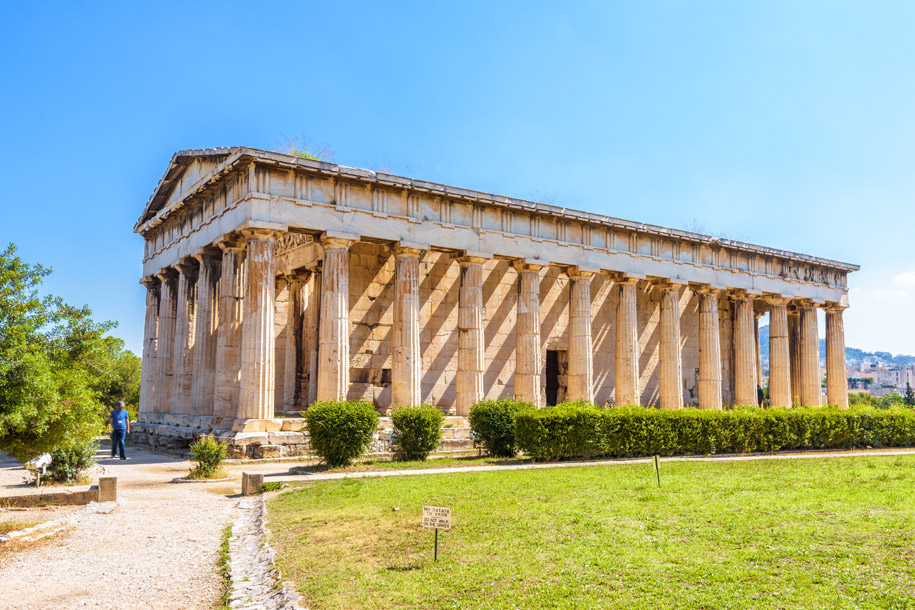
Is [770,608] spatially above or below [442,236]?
below

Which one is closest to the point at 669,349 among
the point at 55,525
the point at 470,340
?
the point at 470,340

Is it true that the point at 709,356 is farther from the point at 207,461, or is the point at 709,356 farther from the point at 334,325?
the point at 207,461

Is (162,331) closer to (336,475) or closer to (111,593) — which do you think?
(336,475)

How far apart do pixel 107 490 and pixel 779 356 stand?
3056 centimetres

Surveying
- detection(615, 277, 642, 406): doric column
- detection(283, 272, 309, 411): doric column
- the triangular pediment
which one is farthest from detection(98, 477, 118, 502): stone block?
detection(615, 277, 642, 406): doric column

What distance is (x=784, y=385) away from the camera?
3503 cm

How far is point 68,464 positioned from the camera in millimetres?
15938

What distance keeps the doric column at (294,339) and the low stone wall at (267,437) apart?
4.84m

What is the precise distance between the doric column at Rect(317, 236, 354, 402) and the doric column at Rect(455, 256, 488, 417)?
15.1ft

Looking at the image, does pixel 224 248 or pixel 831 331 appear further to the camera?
pixel 831 331

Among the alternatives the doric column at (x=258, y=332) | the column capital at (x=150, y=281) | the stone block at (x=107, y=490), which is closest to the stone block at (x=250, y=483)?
the stone block at (x=107, y=490)

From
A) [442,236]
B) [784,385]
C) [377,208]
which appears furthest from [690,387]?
[377,208]

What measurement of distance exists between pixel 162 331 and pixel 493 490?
20.6 metres

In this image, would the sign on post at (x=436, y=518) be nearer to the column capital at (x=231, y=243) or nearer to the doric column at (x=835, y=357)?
the column capital at (x=231, y=243)
